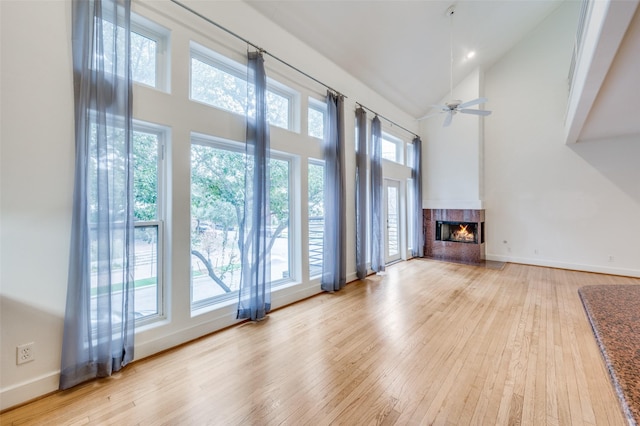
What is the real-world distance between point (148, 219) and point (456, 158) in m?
6.67

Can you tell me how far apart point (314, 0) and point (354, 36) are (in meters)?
0.89

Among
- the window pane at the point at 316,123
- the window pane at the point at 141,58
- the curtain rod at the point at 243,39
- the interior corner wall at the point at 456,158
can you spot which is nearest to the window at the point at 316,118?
the window pane at the point at 316,123

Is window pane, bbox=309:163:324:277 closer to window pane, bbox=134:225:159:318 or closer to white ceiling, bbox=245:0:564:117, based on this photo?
white ceiling, bbox=245:0:564:117

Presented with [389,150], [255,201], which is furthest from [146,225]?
[389,150]

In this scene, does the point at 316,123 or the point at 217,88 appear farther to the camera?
the point at 316,123

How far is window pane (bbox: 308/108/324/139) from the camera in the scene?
167 inches

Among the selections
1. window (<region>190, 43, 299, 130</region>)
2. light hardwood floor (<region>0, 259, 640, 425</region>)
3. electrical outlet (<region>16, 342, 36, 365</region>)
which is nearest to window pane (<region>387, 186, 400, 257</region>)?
light hardwood floor (<region>0, 259, 640, 425</region>)

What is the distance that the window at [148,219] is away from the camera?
249 centimetres

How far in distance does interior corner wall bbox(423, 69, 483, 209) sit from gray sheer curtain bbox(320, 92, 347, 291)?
3829 mm

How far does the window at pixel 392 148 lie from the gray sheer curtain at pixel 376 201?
0.97 metres

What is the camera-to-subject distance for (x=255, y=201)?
3.05 metres

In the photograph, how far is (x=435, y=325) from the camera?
121 inches

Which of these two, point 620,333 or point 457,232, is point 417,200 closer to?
point 457,232

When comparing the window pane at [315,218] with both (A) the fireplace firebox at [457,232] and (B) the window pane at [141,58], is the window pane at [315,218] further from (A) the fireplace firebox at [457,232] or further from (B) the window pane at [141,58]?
(A) the fireplace firebox at [457,232]
